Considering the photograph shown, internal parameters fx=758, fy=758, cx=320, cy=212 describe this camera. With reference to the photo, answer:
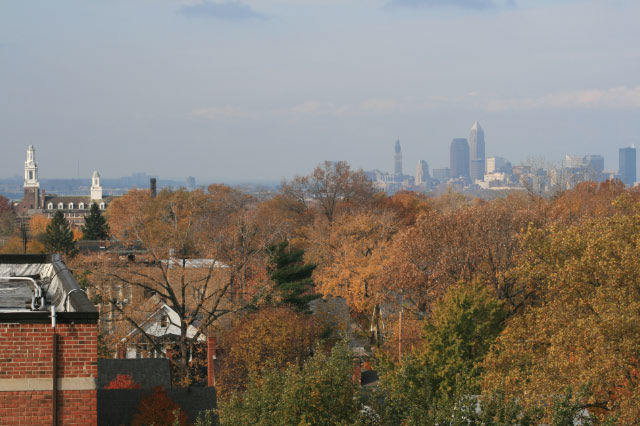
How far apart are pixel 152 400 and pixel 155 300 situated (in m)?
29.6

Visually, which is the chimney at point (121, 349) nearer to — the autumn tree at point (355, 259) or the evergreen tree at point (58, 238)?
the autumn tree at point (355, 259)

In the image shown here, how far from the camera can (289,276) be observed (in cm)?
5194

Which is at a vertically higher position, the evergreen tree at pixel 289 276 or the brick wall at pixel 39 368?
the brick wall at pixel 39 368

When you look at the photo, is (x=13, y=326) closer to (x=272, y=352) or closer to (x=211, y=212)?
(x=272, y=352)

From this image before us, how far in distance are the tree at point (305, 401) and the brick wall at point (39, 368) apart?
406cm

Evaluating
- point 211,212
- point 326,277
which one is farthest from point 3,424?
point 211,212

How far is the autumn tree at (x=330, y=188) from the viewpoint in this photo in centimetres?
9244

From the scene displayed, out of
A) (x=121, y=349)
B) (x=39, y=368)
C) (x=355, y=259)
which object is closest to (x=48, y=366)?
(x=39, y=368)

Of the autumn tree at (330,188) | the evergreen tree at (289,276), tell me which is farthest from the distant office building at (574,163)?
the evergreen tree at (289,276)

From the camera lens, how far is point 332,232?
233 ft

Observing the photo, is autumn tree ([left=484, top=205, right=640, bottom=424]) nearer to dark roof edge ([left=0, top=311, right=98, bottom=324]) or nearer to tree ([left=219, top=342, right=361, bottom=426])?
tree ([left=219, top=342, right=361, bottom=426])

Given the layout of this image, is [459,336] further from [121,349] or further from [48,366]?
[48,366]

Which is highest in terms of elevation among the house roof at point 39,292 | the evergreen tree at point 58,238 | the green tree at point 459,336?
the house roof at point 39,292

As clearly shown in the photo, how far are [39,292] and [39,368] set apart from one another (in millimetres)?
1819
